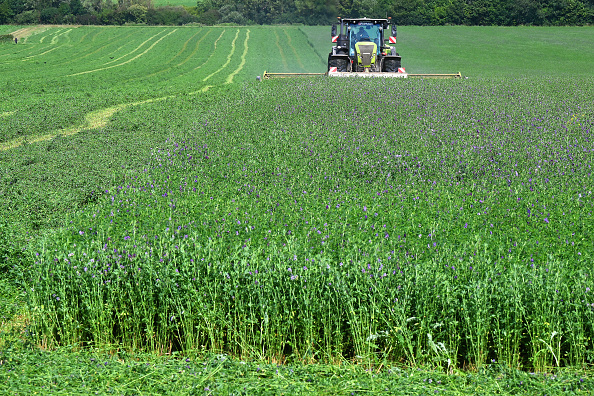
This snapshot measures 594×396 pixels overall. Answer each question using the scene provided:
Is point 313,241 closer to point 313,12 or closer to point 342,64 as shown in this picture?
point 342,64

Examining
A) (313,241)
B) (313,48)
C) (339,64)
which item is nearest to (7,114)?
(339,64)

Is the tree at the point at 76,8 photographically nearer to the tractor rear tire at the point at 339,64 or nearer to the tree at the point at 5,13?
the tree at the point at 5,13

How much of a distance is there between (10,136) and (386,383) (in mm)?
12681

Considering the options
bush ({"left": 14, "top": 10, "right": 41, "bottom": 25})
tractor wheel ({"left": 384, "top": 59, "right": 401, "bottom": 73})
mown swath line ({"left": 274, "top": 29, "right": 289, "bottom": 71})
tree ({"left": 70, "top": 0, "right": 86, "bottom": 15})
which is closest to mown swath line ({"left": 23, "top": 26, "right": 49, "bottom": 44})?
bush ({"left": 14, "top": 10, "right": 41, "bottom": 25})

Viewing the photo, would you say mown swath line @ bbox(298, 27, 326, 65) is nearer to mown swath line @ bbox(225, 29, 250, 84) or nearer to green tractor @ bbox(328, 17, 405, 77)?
mown swath line @ bbox(225, 29, 250, 84)

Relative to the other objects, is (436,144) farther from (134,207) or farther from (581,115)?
(134,207)

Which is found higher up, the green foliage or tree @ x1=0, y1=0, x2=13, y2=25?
tree @ x1=0, y1=0, x2=13, y2=25

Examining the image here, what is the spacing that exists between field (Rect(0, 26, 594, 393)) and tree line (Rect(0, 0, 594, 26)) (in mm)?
52295

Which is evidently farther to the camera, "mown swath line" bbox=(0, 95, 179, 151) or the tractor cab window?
the tractor cab window

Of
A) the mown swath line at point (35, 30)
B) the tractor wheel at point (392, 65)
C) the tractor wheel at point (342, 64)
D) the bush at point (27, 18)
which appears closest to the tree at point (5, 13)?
the bush at point (27, 18)

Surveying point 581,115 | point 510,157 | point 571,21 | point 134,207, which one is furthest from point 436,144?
point 571,21

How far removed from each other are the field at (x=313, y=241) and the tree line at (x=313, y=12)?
5229 cm

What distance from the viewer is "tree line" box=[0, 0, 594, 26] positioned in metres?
61.5

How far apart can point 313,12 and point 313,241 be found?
7125 cm
